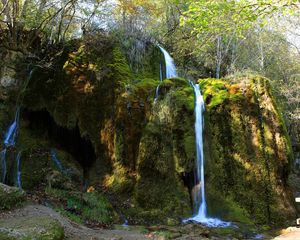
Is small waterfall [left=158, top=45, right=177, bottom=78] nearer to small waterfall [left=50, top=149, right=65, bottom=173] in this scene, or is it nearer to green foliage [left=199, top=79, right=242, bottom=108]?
green foliage [left=199, top=79, right=242, bottom=108]

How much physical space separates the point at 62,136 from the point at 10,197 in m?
5.22

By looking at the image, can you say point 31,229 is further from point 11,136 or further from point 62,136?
point 11,136

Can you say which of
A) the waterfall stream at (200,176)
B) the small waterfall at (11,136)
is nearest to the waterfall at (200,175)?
the waterfall stream at (200,176)

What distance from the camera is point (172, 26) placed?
66.2 feet

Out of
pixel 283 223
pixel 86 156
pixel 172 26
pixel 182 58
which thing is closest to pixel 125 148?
pixel 86 156

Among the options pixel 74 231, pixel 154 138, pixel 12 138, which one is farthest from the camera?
pixel 12 138

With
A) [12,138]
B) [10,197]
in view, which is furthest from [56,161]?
[10,197]

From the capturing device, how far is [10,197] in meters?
6.99

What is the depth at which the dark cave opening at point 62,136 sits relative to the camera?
11.6 metres

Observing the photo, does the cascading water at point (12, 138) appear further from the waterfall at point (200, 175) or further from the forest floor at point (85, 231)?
the waterfall at point (200, 175)

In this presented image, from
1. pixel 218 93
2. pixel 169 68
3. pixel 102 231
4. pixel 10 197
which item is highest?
pixel 169 68

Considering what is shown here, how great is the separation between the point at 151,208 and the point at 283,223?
12.4ft

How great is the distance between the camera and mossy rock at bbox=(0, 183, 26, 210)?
6.80 metres

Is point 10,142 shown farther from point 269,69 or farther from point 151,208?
point 269,69
